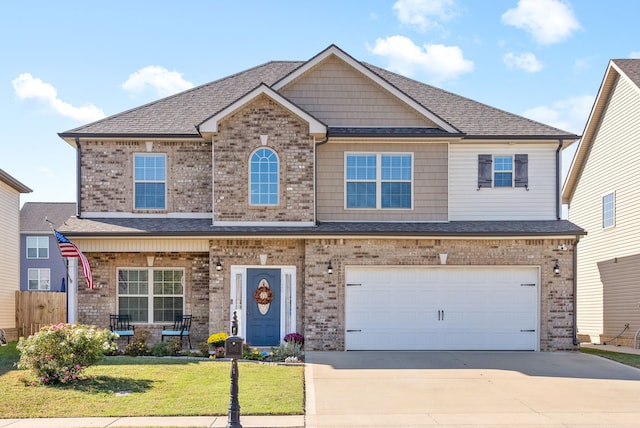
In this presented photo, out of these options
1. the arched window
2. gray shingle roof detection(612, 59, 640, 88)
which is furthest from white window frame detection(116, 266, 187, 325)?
gray shingle roof detection(612, 59, 640, 88)

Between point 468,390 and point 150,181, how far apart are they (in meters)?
10.9

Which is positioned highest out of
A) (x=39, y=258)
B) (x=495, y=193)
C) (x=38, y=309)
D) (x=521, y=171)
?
(x=521, y=171)

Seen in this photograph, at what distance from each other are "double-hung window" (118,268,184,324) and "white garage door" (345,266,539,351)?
192 inches

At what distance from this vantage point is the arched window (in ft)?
58.7

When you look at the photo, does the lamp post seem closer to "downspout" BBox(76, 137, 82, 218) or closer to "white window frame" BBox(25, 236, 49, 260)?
"downspout" BBox(76, 137, 82, 218)

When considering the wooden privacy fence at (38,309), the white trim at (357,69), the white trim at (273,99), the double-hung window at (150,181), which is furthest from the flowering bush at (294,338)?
the wooden privacy fence at (38,309)

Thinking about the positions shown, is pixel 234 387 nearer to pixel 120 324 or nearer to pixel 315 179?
pixel 315 179

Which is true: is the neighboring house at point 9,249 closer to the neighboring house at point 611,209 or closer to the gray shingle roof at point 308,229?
the gray shingle roof at point 308,229

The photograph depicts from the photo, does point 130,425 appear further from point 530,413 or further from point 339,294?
point 339,294

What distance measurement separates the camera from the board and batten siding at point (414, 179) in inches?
730

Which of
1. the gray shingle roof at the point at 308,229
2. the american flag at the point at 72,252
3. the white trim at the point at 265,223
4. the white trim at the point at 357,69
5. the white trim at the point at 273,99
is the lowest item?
the american flag at the point at 72,252

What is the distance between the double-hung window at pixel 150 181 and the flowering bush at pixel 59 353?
21.5 ft

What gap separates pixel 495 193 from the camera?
19.1m

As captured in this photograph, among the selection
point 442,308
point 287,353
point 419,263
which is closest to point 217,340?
point 287,353
